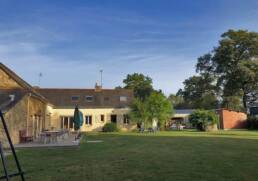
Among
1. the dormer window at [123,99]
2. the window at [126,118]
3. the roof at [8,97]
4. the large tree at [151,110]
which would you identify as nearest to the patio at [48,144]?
the roof at [8,97]

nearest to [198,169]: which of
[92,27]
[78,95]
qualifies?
[92,27]

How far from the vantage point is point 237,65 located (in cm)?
5681

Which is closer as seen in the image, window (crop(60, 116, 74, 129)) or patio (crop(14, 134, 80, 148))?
patio (crop(14, 134, 80, 148))

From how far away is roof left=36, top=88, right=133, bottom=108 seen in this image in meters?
48.4

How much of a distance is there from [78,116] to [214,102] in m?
38.0

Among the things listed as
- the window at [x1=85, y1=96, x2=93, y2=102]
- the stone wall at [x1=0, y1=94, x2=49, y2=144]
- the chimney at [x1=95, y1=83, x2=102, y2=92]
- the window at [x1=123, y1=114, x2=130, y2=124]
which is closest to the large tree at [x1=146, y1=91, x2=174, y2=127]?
the window at [x1=123, y1=114, x2=130, y2=124]

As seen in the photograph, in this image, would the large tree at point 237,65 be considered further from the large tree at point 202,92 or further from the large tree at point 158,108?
the large tree at point 158,108

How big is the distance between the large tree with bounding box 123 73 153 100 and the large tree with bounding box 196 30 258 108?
21.3 metres

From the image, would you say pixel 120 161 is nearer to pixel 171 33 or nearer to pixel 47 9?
pixel 47 9

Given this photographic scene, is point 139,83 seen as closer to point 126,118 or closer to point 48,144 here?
point 126,118

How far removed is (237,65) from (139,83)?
2880cm

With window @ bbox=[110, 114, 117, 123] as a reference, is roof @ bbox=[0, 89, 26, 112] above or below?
above

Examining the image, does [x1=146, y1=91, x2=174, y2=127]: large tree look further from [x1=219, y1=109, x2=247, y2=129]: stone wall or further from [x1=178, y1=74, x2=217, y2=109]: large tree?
[x1=178, y1=74, x2=217, y2=109]: large tree

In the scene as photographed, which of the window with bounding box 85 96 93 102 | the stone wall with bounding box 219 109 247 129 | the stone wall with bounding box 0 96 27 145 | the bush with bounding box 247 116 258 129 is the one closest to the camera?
the stone wall with bounding box 0 96 27 145
